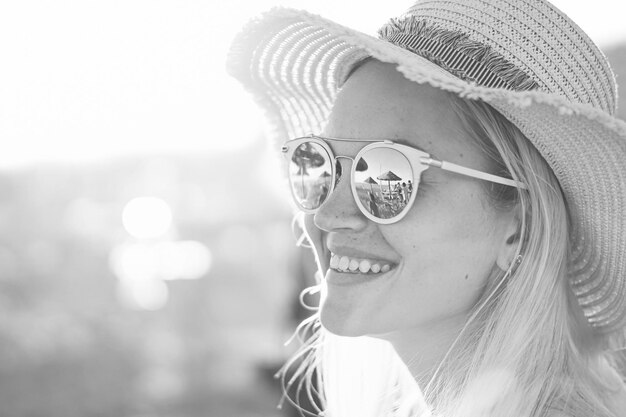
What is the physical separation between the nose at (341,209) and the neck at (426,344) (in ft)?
0.96

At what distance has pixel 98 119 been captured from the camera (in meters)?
12.4

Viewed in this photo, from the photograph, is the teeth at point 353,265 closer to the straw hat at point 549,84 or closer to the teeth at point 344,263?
the teeth at point 344,263

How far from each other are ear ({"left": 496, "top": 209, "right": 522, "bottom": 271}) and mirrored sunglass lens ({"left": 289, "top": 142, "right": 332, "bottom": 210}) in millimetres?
425

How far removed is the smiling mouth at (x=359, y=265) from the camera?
5.99 feet

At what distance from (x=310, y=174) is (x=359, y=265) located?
0.28 meters

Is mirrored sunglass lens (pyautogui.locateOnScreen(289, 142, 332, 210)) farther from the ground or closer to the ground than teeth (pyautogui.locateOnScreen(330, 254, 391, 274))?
farther from the ground

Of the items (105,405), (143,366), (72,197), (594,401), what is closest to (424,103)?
(594,401)

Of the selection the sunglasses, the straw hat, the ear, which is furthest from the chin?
the straw hat

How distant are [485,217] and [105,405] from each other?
7853mm

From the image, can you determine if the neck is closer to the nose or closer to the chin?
the chin

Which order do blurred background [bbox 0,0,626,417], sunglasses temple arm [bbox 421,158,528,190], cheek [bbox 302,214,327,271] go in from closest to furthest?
sunglasses temple arm [bbox 421,158,528,190], cheek [bbox 302,214,327,271], blurred background [bbox 0,0,626,417]

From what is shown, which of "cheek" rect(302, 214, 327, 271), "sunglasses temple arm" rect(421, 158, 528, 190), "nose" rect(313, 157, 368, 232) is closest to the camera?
"sunglasses temple arm" rect(421, 158, 528, 190)

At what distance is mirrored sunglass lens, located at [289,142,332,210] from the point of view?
1926 millimetres

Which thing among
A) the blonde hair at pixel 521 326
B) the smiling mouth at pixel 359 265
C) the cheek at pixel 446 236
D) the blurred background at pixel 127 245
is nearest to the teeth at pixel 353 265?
the smiling mouth at pixel 359 265
